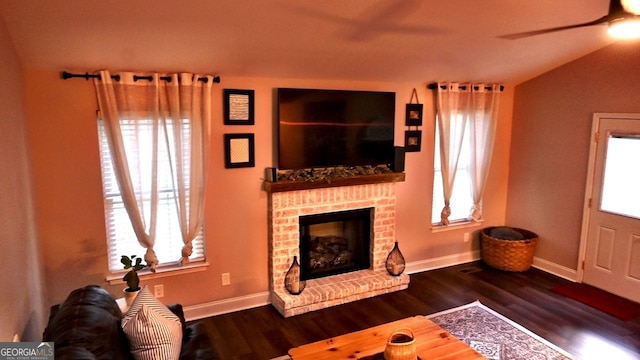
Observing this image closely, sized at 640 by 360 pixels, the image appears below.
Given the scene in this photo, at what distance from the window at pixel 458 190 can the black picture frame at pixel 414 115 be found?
1.11 ft

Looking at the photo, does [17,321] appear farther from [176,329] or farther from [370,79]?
[370,79]

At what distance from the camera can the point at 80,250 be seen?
3.44 m

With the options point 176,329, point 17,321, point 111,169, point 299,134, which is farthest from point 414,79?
point 17,321

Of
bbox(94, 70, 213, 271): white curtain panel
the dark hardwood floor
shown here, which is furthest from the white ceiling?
the dark hardwood floor

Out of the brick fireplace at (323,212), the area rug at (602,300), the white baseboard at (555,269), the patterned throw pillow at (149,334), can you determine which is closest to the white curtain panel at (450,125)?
the brick fireplace at (323,212)

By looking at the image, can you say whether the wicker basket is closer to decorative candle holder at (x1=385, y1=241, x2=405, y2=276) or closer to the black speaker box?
decorative candle holder at (x1=385, y1=241, x2=405, y2=276)

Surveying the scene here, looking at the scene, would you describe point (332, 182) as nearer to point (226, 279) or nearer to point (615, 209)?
point (226, 279)

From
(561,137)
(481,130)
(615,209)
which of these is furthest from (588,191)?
(481,130)

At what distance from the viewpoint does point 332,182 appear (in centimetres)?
425

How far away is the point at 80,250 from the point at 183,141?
1211 mm

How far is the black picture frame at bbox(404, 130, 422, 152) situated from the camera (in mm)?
4763

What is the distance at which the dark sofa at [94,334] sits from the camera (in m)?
1.82

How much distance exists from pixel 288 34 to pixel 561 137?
3593mm

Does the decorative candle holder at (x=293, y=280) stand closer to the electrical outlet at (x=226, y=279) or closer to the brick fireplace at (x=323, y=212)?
the brick fireplace at (x=323, y=212)
